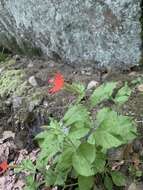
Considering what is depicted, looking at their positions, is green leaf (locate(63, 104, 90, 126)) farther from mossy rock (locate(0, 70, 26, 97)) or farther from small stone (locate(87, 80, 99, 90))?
mossy rock (locate(0, 70, 26, 97))

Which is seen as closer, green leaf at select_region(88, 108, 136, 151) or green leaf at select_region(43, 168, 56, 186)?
green leaf at select_region(88, 108, 136, 151)

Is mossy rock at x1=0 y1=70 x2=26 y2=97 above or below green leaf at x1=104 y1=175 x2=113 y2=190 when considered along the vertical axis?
below

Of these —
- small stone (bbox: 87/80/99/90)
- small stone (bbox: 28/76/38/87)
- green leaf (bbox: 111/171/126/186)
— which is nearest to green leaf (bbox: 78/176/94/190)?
green leaf (bbox: 111/171/126/186)

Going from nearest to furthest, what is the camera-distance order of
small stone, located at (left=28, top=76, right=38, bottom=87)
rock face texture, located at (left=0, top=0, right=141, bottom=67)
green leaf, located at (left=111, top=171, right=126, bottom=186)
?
1. green leaf, located at (left=111, top=171, right=126, bottom=186)
2. rock face texture, located at (left=0, top=0, right=141, bottom=67)
3. small stone, located at (left=28, top=76, right=38, bottom=87)

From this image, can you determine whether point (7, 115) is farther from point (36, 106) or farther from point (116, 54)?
point (116, 54)

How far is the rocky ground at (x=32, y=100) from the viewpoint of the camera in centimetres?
351

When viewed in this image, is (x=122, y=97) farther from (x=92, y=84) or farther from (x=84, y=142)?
(x=92, y=84)

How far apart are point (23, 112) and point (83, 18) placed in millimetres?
862

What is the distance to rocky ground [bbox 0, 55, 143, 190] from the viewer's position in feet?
11.5

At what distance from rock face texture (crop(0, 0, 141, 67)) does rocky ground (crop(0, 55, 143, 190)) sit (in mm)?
106

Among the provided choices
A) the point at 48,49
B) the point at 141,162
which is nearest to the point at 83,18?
the point at 48,49

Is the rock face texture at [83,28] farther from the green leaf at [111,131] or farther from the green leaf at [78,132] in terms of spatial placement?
the green leaf at [78,132]

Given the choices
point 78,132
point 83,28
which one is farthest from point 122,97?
point 83,28

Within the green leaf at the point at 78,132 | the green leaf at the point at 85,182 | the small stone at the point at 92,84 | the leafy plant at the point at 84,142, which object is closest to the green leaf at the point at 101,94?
the leafy plant at the point at 84,142
